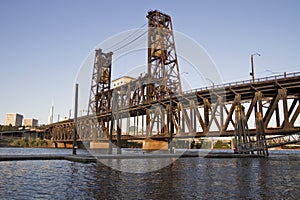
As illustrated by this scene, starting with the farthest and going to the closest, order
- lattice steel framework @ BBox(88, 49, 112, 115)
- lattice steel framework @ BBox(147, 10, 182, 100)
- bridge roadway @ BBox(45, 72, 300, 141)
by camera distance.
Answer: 1. lattice steel framework @ BBox(88, 49, 112, 115)
2. lattice steel framework @ BBox(147, 10, 182, 100)
3. bridge roadway @ BBox(45, 72, 300, 141)

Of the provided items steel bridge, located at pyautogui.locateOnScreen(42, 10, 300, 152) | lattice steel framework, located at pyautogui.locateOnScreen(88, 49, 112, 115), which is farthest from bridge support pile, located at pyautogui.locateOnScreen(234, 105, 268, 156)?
lattice steel framework, located at pyautogui.locateOnScreen(88, 49, 112, 115)

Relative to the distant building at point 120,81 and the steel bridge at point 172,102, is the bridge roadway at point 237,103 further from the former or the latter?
the distant building at point 120,81

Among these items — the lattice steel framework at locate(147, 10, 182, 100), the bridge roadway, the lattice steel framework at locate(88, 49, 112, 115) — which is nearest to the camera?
the bridge roadway

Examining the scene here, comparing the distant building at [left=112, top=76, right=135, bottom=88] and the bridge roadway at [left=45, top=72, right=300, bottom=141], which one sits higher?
the distant building at [left=112, top=76, right=135, bottom=88]

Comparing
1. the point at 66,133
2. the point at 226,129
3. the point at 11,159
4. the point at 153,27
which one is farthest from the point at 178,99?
the point at 66,133

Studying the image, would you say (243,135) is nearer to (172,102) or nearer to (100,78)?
(172,102)

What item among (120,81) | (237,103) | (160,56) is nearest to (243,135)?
(237,103)

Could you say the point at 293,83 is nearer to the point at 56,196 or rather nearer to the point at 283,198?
the point at 283,198

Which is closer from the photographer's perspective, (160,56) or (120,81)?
(160,56)

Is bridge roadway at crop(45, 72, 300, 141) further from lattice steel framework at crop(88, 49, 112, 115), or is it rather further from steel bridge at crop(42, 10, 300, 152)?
lattice steel framework at crop(88, 49, 112, 115)

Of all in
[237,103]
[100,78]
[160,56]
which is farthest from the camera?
[100,78]

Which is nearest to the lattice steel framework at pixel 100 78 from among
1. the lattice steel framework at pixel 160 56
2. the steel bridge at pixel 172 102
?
the steel bridge at pixel 172 102

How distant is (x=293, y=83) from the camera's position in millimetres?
42406

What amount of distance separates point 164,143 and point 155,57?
2436 centimetres
